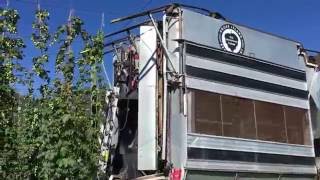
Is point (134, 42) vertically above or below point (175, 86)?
above

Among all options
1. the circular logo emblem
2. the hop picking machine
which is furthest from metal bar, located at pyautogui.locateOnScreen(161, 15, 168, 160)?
the circular logo emblem

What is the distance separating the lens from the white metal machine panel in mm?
11995

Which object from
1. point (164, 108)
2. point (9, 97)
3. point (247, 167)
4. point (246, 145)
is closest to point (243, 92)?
point (246, 145)

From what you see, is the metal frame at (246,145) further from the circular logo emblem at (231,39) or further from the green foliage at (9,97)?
the green foliage at (9,97)

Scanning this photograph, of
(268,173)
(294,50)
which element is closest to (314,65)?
(294,50)

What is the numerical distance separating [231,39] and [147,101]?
2.66 m

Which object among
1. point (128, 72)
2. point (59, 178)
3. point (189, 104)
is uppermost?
point (128, 72)

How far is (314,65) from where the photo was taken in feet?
52.3

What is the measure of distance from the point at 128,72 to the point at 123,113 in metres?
0.95

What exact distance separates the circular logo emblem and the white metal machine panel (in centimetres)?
166

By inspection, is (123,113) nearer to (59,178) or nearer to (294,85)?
(59,178)

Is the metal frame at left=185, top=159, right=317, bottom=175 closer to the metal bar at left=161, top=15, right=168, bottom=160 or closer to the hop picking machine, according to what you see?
the hop picking machine

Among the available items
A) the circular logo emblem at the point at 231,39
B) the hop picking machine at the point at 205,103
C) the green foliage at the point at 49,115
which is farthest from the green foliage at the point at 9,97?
the circular logo emblem at the point at 231,39

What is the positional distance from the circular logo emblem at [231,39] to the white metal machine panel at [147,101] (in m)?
1.66
